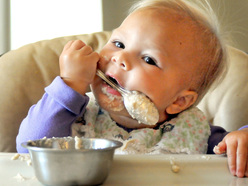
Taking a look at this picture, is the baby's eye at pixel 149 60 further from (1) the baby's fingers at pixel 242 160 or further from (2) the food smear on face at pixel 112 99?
(1) the baby's fingers at pixel 242 160

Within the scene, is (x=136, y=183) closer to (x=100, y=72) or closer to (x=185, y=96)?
(x=100, y=72)

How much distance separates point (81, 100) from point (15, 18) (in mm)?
1411

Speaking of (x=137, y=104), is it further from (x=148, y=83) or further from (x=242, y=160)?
(x=242, y=160)

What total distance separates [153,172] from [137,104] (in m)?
0.26

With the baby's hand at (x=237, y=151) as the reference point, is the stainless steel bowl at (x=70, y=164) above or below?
above

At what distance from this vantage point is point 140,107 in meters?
0.96

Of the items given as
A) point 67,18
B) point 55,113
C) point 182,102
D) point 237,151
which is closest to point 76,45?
point 55,113

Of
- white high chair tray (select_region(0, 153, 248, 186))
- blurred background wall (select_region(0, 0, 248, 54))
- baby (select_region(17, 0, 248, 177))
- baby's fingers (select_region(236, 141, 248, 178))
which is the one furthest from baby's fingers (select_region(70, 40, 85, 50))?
blurred background wall (select_region(0, 0, 248, 54))

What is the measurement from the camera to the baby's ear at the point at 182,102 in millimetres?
1132

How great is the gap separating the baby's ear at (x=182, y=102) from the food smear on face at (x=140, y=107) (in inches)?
5.9

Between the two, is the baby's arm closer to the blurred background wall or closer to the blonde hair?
the blonde hair

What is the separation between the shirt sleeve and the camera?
0.97 meters

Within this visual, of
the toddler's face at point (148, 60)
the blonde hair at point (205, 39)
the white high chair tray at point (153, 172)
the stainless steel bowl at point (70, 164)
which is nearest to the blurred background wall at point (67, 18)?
the blonde hair at point (205, 39)

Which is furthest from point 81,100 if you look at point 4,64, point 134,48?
point 4,64
